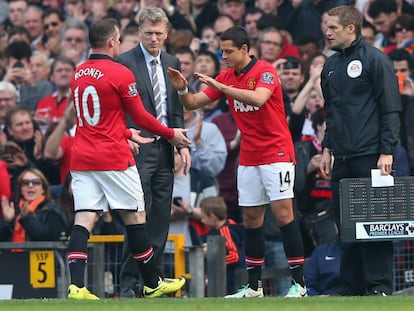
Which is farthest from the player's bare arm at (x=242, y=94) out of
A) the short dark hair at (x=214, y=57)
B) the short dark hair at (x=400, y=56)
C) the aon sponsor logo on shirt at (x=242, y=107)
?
the short dark hair at (x=214, y=57)

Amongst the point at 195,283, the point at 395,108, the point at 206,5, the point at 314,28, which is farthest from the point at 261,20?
the point at 395,108

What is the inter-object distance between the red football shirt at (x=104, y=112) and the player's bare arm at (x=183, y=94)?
53 centimetres

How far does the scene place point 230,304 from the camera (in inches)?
418

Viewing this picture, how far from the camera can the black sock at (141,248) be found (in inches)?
472

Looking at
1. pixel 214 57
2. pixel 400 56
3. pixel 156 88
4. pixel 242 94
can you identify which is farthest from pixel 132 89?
pixel 214 57

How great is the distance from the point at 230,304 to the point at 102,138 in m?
2.05

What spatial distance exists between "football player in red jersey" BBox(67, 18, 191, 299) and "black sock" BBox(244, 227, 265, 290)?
1.25 metres

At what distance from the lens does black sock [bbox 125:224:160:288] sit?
39.3ft

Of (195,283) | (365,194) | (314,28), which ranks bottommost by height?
(195,283)

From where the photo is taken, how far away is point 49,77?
19.0 meters

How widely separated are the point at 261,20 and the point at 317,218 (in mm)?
4338

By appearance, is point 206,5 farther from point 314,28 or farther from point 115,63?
point 115,63

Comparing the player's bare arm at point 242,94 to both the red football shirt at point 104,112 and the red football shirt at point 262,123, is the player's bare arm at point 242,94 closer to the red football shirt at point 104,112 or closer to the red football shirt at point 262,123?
the red football shirt at point 262,123

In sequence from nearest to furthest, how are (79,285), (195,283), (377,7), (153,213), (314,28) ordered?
(79,285) < (153,213) < (195,283) < (377,7) < (314,28)
